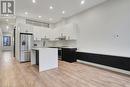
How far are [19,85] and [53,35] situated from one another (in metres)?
6.16

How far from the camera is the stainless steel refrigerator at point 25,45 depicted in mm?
6516

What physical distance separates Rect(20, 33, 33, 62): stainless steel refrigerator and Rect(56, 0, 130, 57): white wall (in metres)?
3.41

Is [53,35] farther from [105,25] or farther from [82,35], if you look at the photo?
[105,25]

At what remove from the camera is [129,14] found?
4070 mm

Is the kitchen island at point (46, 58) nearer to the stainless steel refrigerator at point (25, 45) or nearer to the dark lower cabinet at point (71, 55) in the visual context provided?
the dark lower cabinet at point (71, 55)

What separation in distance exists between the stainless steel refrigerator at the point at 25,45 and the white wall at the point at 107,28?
3.41 meters

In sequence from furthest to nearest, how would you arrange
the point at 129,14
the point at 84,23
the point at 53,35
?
the point at 53,35, the point at 84,23, the point at 129,14

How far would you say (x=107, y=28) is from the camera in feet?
16.2

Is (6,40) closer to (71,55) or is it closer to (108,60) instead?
(71,55)

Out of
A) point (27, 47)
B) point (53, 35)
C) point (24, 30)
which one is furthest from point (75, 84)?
point (53, 35)

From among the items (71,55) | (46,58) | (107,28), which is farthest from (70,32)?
(46,58)

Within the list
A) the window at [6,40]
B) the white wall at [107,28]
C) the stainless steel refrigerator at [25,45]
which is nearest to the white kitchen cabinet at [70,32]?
the white wall at [107,28]

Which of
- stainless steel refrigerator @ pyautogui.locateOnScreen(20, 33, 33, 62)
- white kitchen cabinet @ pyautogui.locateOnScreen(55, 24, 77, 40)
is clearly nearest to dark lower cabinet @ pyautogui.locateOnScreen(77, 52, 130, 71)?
white kitchen cabinet @ pyautogui.locateOnScreen(55, 24, 77, 40)

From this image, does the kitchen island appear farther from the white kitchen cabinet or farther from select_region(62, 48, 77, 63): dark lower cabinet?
the white kitchen cabinet
